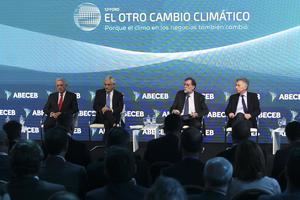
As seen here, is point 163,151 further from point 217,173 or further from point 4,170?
point 217,173

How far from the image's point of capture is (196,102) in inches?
362

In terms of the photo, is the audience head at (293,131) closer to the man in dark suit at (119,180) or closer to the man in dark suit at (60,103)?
the man in dark suit at (119,180)

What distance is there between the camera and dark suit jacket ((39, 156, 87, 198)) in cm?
398

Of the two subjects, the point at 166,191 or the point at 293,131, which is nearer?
the point at 166,191

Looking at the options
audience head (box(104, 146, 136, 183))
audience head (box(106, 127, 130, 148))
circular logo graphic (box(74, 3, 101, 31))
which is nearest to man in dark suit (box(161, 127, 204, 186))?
audience head (box(106, 127, 130, 148))

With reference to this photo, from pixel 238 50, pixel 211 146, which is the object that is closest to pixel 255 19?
pixel 238 50

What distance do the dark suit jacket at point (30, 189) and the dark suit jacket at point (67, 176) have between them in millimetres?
623

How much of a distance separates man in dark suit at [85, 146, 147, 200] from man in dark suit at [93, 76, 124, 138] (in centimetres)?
597

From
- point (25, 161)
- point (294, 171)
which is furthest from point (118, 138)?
point (294, 171)

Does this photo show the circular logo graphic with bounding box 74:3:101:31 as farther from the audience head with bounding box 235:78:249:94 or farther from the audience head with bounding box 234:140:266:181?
the audience head with bounding box 234:140:266:181

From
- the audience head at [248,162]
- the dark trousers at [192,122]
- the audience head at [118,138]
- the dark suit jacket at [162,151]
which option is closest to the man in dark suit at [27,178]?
the audience head at [248,162]

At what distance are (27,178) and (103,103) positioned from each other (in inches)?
245

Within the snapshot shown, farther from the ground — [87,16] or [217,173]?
[87,16]

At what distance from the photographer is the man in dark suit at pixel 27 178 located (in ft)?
10.8
